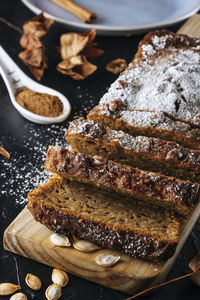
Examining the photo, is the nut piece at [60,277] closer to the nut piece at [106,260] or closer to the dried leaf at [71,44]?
the nut piece at [106,260]

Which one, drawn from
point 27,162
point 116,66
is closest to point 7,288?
point 27,162

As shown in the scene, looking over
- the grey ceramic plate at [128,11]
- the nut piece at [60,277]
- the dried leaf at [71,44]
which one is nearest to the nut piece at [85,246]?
the nut piece at [60,277]

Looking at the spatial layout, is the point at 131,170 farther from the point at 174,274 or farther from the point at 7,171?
the point at 7,171

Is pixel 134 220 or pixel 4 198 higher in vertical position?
pixel 134 220

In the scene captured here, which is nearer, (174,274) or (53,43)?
(174,274)

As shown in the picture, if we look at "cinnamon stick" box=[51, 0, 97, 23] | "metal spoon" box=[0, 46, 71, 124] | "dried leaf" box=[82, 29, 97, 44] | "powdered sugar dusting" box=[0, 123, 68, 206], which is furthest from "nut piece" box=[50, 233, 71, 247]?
"cinnamon stick" box=[51, 0, 97, 23]

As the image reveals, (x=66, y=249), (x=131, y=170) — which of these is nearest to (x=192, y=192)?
(x=131, y=170)
